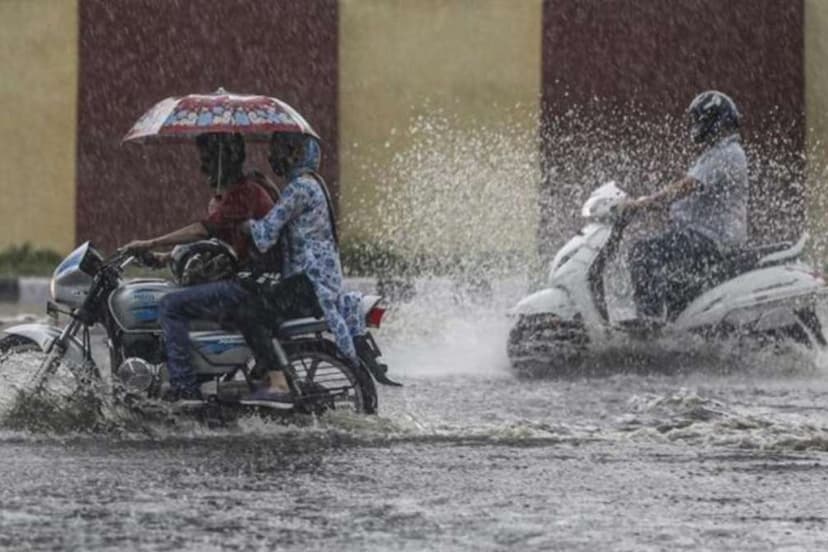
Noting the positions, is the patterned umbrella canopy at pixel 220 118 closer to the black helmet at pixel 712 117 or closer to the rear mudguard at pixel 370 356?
the rear mudguard at pixel 370 356

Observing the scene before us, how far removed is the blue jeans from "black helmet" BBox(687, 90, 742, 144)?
13.0 ft

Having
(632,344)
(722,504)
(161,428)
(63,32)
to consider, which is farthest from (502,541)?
(63,32)

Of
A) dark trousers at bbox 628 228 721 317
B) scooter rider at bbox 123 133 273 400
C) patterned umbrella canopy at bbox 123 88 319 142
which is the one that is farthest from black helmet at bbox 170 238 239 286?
A: dark trousers at bbox 628 228 721 317

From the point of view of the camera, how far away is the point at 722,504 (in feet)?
23.0

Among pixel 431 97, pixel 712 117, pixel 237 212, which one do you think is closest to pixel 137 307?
pixel 237 212

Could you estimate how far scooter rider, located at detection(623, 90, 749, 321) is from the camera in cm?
1152

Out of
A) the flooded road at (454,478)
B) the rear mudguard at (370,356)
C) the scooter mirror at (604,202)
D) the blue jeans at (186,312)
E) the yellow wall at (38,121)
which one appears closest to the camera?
the flooded road at (454,478)

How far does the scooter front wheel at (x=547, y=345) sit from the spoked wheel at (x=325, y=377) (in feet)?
9.95

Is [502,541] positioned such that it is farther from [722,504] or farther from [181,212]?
[181,212]

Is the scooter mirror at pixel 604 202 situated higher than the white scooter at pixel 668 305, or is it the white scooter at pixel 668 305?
the scooter mirror at pixel 604 202

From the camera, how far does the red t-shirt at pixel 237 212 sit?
340 inches

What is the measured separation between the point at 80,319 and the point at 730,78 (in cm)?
1036

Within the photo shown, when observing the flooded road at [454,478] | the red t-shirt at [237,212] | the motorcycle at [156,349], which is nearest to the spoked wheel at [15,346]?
the motorcycle at [156,349]

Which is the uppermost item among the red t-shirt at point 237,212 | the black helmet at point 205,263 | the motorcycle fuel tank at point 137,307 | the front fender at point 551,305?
the red t-shirt at point 237,212
